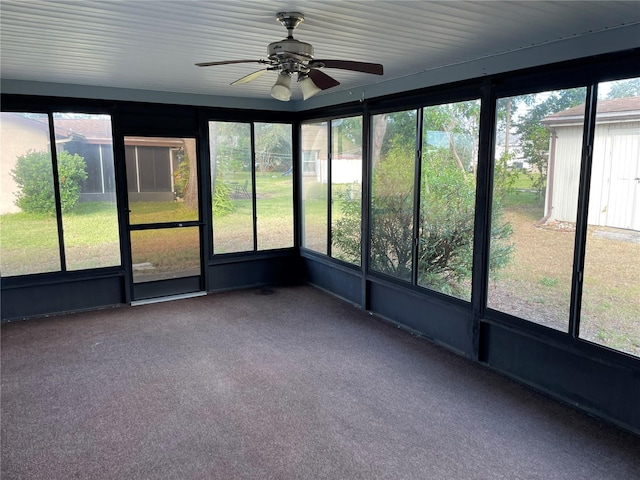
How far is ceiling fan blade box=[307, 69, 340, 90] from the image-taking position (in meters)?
2.96

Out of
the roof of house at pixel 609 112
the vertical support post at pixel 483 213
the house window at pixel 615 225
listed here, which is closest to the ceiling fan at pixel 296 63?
the vertical support post at pixel 483 213

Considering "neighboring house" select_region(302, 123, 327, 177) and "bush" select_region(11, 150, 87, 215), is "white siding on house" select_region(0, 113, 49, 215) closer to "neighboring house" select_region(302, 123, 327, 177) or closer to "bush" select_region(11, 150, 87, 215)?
"bush" select_region(11, 150, 87, 215)

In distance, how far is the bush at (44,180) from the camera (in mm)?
4910

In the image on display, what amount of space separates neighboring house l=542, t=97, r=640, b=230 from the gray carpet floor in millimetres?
1405

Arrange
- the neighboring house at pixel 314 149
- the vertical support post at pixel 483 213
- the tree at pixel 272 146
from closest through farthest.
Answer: the vertical support post at pixel 483 213, the neighboring house at pixel 314 149, the tree at pixel 272 146

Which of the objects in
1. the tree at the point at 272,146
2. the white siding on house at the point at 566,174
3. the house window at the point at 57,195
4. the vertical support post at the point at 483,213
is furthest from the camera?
the tree at the point at 272,146

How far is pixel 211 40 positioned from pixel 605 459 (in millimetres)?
3649

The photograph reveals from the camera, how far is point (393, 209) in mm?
4898

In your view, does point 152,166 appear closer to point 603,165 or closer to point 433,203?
point 433,203

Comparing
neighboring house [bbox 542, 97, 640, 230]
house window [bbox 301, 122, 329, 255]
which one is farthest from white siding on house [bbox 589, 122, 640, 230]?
house window [bbox 301, 122, 329, 255]

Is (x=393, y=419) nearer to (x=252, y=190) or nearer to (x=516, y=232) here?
(x=516, y=232)

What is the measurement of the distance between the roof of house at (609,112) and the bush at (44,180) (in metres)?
4.89

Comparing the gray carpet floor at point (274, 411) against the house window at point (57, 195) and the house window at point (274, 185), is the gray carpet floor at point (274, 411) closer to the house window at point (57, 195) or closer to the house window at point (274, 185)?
the house window at point (57, 195)

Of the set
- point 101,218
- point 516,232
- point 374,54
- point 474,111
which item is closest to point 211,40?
point 374,54
